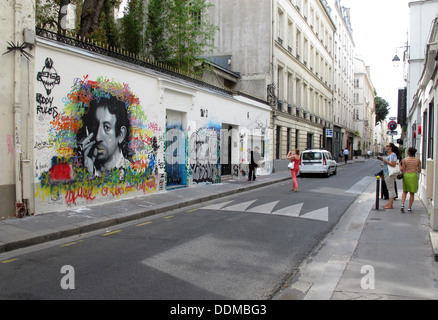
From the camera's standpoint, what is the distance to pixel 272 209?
32.1 ft

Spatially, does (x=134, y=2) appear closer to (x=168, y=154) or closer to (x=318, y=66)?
(x=168, y=154)

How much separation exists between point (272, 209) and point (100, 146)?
16.6ft

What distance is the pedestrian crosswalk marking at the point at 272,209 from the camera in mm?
8969

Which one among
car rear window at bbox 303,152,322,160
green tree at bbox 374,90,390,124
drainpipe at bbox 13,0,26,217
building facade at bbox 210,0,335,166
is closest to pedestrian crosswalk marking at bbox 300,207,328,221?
drainpipe at bbox 13,0,26,217

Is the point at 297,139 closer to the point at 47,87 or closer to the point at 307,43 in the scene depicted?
the point at 307,43

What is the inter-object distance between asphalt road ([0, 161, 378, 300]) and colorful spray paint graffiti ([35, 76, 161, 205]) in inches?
79.5

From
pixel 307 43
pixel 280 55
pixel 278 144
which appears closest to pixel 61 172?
pixel 278 144

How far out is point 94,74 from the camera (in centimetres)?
947

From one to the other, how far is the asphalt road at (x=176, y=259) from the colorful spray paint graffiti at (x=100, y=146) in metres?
2.02

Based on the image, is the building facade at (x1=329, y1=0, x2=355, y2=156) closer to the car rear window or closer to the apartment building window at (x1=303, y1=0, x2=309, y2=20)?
the apartment building window at (x1=303, y1=0, x2=309, y2=20)

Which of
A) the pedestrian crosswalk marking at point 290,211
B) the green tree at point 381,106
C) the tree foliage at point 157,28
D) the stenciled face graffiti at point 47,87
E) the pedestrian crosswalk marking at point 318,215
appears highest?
the green tree at point 381,106

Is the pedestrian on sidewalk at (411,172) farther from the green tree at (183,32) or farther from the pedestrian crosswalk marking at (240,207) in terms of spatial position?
the green tree at (183,32)

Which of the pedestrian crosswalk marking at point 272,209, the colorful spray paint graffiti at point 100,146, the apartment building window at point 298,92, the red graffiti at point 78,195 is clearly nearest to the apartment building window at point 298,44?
the apartment building window at point 298,92

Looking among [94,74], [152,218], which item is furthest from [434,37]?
[94,74]
